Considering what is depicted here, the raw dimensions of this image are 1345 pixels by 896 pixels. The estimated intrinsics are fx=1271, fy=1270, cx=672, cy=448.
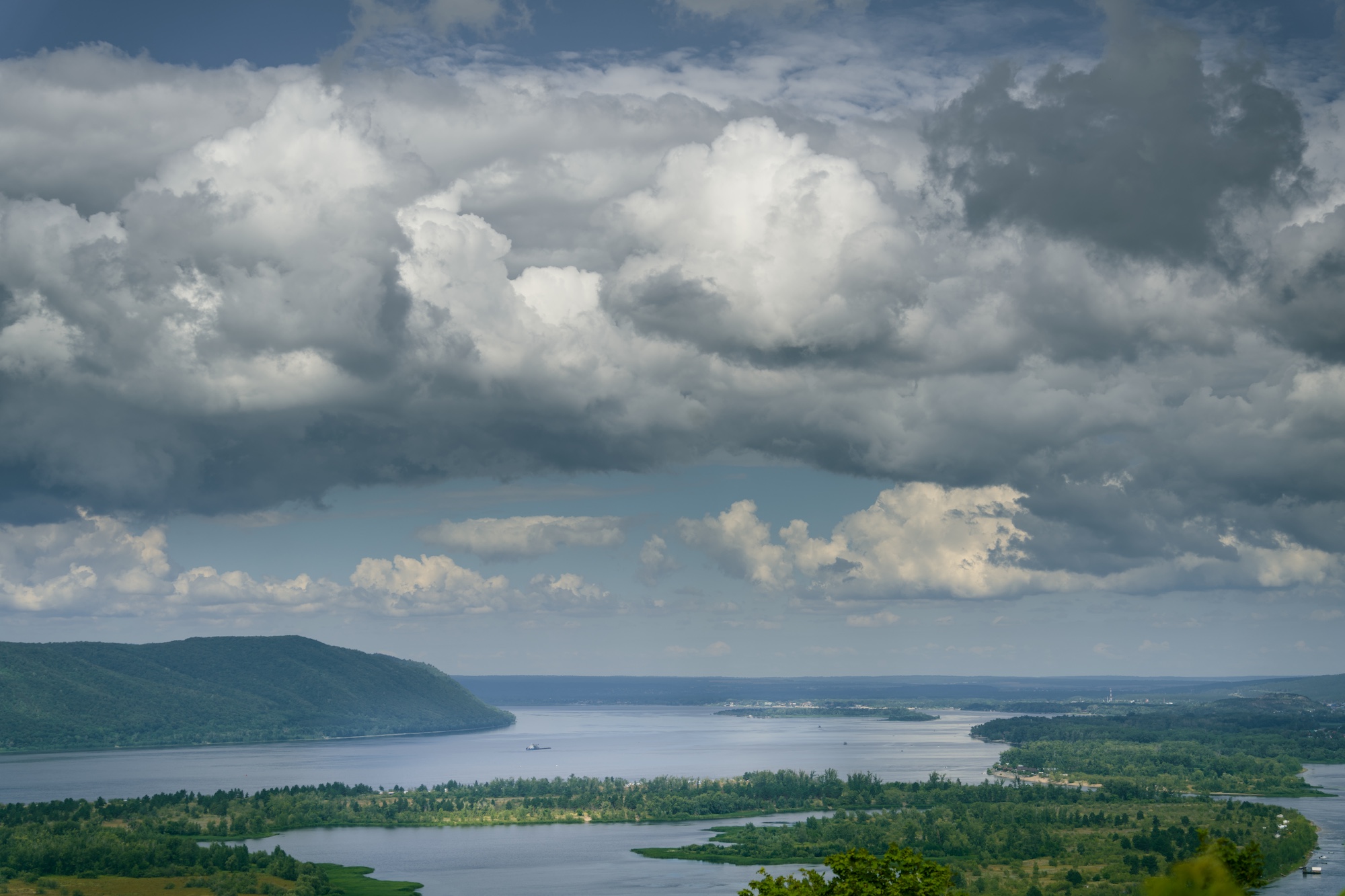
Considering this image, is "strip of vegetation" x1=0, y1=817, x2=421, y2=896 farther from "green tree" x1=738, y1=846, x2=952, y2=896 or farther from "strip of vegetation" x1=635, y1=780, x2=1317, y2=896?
"green tree" x1=738, y1=846, x2=952, y2=896

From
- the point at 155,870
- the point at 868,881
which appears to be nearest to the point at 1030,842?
the point at 155,870

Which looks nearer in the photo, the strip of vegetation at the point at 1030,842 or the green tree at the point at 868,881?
the green tree at the point at 868,881

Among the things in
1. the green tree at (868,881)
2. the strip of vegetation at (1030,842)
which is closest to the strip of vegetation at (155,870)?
the strip of vegetation at (1030,842)

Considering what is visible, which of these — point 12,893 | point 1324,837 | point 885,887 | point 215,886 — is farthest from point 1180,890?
point 1324,837

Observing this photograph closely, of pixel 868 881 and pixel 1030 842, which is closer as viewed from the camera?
pixel 868 881

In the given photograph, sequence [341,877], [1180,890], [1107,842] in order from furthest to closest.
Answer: [1107,842]
[341,877]
[1180,890]

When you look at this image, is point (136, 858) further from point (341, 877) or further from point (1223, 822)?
point (1223, 822)

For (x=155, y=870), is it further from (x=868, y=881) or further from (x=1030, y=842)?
(x=1030, y=842)

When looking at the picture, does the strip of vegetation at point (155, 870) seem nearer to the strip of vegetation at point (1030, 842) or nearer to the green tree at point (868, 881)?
the strip of vegetation at point (1030, 842)

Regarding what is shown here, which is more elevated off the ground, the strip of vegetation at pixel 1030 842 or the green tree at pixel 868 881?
the green tree at pixel 868 881
